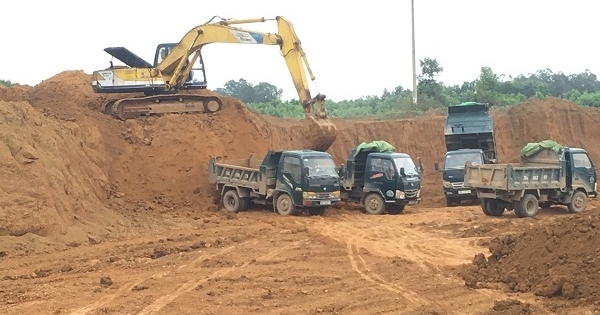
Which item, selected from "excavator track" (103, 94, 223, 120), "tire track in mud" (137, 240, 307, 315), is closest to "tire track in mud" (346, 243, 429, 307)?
"tire track in mud" (137, 240, 307, 315)

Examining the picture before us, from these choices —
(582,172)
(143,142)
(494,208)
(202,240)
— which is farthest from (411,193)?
(143,142)

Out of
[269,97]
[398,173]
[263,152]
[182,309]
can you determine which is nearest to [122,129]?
[263,152]

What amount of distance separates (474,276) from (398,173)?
11473mm

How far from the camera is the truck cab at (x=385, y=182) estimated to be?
77.9 feet

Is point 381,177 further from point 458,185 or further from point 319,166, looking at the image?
point 458,185

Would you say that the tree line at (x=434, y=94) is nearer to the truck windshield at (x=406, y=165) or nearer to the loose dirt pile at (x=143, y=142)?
the loose dirt pile at (x=143, y=142)

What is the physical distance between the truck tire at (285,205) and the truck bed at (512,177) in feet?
17.5

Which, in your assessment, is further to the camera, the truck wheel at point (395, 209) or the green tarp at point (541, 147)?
the truck wheel at point (395, 209)

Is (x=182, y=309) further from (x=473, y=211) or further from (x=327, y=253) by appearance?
(x=473, y=211)

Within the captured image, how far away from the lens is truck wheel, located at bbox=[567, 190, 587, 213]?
75.7 ft

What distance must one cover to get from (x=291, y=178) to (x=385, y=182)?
324cm

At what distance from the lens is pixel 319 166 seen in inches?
887

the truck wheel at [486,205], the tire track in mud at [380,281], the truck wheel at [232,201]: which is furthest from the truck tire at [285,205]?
the tire track in mud at [380,281]

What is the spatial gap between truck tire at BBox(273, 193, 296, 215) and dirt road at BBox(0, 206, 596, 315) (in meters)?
1.64
